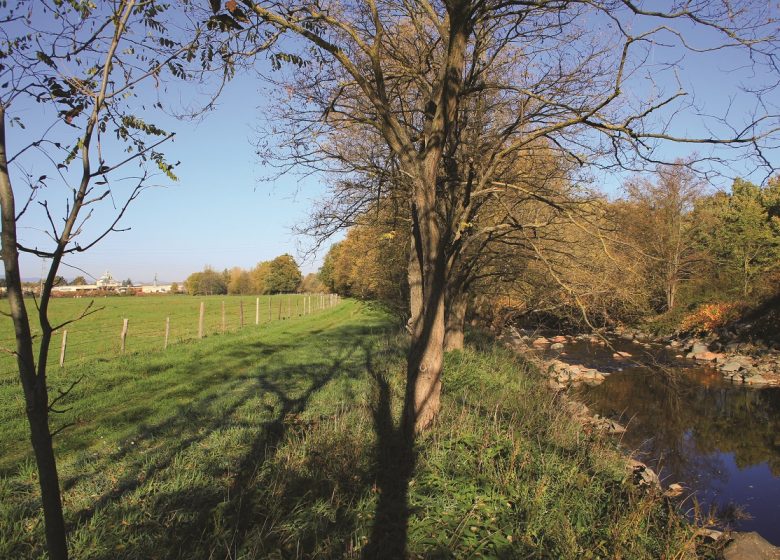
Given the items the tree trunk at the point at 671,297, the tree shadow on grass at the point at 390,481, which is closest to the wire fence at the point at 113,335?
the tree shadow on grass at the point at 390,481

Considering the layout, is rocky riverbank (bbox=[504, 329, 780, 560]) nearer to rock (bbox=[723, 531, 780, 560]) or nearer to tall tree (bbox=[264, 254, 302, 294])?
rock (bbox=[723, 531, 780, 560])

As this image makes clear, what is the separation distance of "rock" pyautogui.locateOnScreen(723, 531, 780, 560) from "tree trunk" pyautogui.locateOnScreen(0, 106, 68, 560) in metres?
6.37

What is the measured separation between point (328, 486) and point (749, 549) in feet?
15.7

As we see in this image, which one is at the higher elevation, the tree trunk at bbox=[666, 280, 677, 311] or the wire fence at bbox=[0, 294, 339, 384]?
the tree trunk at bbox=[666, 280, 677, 311]

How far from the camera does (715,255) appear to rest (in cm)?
A: 3111

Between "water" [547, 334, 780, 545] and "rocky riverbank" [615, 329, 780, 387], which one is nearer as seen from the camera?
"water" [547, 334, 780, 545]

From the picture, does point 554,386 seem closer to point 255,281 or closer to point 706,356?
point 706,356

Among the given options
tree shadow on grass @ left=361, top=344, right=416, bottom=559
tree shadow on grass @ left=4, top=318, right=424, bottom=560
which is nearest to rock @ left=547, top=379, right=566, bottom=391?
tree shadow on grass @ left=4, top=318, right=424, bottom=560

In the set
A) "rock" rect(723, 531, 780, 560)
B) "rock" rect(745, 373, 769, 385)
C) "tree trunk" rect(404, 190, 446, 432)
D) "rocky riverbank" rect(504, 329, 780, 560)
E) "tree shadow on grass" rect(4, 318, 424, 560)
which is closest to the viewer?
"tree shadow on grass" rect(4, 318, 424, 560)

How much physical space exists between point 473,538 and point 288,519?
63.5 inches

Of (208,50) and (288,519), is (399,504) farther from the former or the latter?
(208,50)

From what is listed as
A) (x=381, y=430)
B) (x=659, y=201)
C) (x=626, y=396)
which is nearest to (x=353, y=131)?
Answer: (x=381, y=430)

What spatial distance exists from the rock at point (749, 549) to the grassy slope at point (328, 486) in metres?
0.89

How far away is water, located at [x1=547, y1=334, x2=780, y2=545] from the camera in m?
8.30
